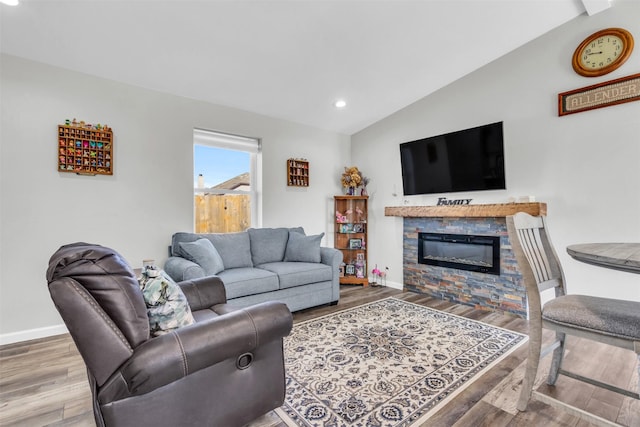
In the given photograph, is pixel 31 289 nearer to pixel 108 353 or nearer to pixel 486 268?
→ pixel 108 353

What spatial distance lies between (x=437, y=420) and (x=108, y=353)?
161cm

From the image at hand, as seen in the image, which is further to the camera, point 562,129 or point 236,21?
point 562,129

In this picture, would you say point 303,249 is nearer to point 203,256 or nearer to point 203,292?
point 203,256

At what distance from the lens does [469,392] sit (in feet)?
6.33

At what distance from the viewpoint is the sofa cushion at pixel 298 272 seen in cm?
326

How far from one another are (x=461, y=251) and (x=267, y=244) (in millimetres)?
2352

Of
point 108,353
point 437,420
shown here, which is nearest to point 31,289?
point 108,353

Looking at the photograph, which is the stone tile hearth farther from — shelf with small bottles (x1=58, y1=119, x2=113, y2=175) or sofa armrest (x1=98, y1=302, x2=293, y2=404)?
shelf with small bottles (x1=58, y1=119, x2=113, y2=175)

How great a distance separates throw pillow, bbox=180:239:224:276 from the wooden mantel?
8.16 ft

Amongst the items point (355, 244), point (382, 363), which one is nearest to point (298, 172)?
point (355, 244)

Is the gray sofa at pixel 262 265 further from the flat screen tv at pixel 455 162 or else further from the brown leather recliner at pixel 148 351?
the flat screen tv at pixel 455 162

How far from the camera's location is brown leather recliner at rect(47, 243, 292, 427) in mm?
1137

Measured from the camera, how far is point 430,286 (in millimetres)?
4086

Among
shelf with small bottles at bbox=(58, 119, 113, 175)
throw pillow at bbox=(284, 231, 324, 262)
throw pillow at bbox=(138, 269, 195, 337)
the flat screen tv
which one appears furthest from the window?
throw pillow at bbox=(138, 269, 195, 337)
